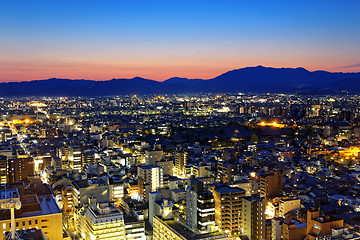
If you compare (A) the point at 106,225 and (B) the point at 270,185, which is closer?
(A) the point at 106,225

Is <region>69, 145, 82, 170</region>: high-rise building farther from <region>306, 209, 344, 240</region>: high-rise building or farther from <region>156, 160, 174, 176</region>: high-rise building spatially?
<region>306, 209, 344, 240</region>: high-rise building

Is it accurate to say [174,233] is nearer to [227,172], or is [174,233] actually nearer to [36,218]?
[36,218]

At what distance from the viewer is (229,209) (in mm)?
9484

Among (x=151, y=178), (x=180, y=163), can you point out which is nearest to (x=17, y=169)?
(x=151, y=178)

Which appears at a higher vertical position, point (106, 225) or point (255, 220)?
point (106, 225)

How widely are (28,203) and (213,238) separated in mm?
4999

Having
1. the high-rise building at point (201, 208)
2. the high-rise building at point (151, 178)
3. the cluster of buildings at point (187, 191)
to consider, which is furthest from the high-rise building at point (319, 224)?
the high-rise building at point (151, 178)

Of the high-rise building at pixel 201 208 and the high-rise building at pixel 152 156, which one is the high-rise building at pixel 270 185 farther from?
the high-rise building at pixel 152 156

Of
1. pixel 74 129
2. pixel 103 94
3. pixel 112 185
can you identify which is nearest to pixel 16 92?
pixel 103 94

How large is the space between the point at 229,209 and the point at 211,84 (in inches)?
4070

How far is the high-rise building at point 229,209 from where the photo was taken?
9.46 metres

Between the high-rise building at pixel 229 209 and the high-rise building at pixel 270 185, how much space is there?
2831 millimetres

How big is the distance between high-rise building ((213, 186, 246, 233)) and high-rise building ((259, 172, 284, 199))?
2831 mm

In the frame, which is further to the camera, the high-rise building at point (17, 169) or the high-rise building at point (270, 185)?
the high-rise building at point (17, 169)
